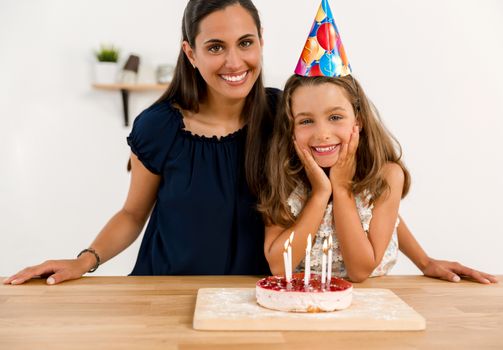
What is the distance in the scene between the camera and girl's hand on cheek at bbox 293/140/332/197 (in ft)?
5.85

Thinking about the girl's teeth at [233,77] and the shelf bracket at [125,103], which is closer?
the girl's teeth at [233,77]

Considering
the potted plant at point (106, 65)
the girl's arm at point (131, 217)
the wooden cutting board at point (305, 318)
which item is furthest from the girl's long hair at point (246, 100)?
the potted plant at point (106, 65)

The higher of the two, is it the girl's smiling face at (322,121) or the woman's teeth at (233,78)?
the woman's teeth at (233,78)

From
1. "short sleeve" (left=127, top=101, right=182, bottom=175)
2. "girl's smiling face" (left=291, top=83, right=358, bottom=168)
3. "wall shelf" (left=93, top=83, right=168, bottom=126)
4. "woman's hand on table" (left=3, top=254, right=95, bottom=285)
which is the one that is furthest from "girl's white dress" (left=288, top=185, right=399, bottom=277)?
"wall shelf" (left=93, top=83, right=168, bottom=126)

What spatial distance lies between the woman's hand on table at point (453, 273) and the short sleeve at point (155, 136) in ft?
2.69

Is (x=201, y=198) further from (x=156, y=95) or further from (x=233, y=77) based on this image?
(x=156, y=95)

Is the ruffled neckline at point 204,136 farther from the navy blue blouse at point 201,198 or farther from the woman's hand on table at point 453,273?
the woman's hand on table at point 453,273

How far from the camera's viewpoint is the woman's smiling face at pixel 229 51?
182cm

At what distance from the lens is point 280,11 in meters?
4.29

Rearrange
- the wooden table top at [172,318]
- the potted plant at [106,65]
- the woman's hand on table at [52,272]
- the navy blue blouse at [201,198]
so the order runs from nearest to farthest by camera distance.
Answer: the wooden table top at [172,318], the woman's hand on table at [52,272], the navy blue blouse at [201,198], the potted plant at [106,65]

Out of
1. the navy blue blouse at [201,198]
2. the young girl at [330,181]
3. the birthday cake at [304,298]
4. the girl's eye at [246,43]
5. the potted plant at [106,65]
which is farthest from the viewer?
the potted plant at [106,65]

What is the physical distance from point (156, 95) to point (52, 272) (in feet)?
8.91

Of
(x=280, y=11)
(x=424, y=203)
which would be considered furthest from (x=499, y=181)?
(x=280, y=11)

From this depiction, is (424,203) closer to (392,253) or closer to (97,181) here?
(97,181)
